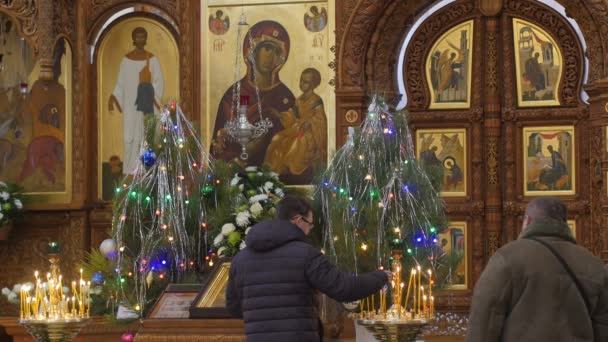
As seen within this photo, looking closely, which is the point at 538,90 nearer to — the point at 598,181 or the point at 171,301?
the point at 598,181

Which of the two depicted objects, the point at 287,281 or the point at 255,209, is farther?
the point at 255,209

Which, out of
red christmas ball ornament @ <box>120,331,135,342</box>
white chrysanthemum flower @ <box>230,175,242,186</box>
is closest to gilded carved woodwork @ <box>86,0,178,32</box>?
white chrysanthemum flower @ <box>230,175,242,186</box>

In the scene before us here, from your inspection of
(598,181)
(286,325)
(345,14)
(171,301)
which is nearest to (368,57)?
(345,14)

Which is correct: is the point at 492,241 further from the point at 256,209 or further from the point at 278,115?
the point at 256,209

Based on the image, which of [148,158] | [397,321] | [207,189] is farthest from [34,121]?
[397,321]

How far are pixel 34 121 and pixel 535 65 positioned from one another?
5.63m

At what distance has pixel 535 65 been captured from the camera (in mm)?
14211

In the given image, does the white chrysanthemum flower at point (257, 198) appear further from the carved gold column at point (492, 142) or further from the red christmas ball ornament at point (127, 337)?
the carved gold column at point (492, 142)

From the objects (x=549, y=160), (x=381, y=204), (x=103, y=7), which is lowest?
(x=381, y=204)

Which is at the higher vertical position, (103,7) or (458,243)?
(103,7)

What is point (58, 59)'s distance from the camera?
1490 centimetres

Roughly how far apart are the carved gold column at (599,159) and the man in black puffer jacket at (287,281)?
6665 millimetres

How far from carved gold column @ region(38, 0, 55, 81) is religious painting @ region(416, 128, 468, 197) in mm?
4070

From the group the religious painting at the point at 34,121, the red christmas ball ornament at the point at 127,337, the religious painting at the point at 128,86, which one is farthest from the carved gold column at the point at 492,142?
the red christmas ball ornament at the point at 127,337
